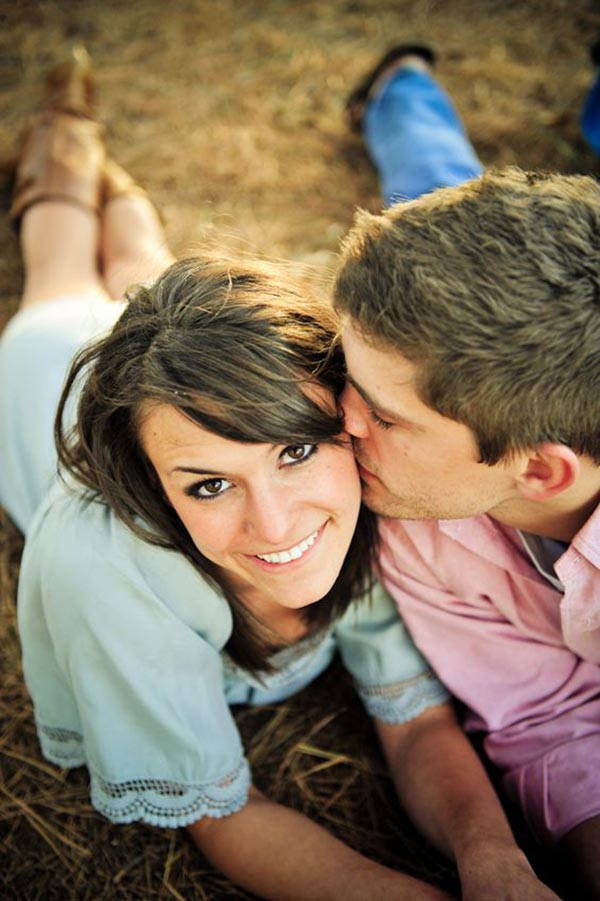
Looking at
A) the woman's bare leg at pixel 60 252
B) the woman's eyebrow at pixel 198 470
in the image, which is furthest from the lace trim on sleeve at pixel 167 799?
the woman's bare leg at pixel 60 252

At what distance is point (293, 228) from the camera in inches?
148

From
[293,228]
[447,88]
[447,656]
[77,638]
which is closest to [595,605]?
[447,656]

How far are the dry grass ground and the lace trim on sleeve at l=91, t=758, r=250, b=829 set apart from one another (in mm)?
283

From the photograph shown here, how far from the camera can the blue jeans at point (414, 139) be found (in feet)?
10.9

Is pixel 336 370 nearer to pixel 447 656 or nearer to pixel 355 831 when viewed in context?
pixel 447 656

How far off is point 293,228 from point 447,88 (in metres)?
1.29

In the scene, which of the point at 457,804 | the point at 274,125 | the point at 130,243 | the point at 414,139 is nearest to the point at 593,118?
the point at 414,139

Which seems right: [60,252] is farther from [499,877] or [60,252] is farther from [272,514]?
[499,877]

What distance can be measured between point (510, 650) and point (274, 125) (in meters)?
3.11

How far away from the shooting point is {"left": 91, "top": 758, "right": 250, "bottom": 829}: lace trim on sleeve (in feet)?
6.48

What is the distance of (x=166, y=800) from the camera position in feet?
6.50

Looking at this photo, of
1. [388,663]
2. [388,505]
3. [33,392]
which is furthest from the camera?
[33,392]

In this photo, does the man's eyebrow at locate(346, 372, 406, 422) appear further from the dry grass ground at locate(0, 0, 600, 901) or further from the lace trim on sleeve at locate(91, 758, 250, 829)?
the dry grass ground at locate(0, 0, 600, 901)

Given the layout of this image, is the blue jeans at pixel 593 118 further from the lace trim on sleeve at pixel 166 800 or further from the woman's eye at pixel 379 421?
the lace trim on sleeve at pixel 166 800
